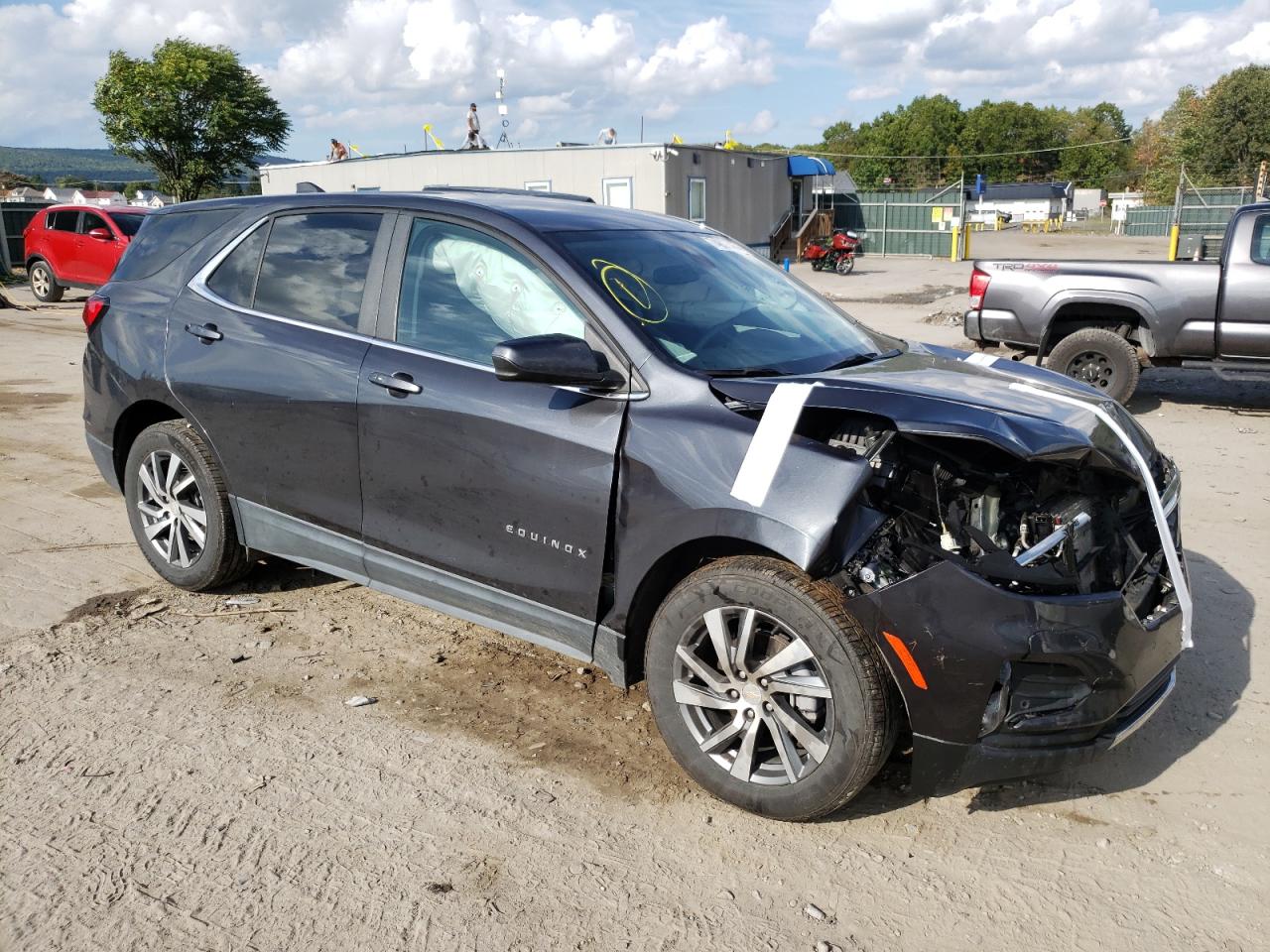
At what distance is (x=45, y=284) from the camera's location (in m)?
20.5

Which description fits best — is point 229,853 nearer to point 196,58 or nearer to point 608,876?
point 608,876

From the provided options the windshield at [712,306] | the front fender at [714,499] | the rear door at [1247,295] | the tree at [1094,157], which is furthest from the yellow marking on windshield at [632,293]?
the tree at [1094,157]

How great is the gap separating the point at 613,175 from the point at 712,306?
2649 cm

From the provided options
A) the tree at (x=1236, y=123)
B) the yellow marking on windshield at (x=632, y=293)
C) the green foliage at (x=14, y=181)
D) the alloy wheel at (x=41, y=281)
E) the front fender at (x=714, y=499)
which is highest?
the tree at (x=1236, y=123)

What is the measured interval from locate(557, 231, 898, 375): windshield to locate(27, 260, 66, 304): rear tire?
19.8 m

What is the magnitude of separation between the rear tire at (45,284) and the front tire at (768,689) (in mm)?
20719

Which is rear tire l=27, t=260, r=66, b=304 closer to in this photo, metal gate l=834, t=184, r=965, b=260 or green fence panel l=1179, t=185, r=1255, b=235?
green fence panel l=1179, t=185, r=1255, b=235

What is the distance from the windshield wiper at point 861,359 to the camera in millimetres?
3782

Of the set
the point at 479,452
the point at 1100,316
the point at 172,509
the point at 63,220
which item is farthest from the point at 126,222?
the point at 479,452

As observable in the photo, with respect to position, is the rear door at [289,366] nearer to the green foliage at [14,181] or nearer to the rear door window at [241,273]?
the rear door window at [241,273]

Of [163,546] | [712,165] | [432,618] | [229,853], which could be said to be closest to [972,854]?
[229,853]

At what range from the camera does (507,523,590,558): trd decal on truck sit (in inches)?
137

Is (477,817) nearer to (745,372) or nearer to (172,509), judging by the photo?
(745,372)

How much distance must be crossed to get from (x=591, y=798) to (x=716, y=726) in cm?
47
